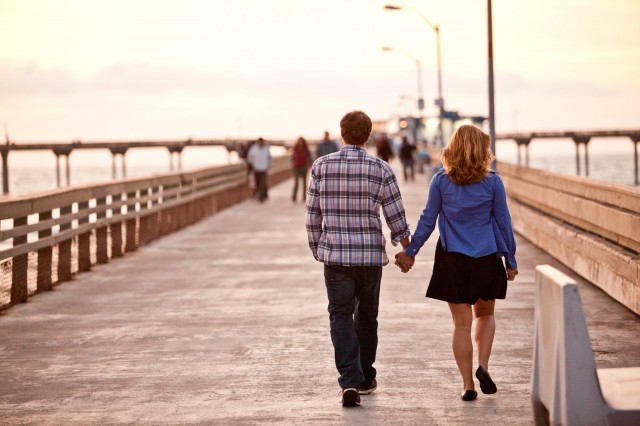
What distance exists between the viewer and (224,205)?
33.0m

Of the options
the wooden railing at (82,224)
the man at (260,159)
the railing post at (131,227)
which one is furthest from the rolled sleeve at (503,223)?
the man at (260,159)

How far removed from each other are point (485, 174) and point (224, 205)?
84.0ft

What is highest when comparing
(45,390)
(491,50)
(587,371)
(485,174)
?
(491,50)

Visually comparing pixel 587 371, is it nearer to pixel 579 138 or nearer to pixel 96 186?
pixel 96 186

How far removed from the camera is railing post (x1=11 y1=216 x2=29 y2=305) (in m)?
13.0

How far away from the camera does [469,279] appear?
7.68m

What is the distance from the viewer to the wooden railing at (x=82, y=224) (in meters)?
13.0

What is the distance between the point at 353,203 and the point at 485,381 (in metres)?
1.42

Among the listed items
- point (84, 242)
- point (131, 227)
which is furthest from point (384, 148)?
point (84, 242)

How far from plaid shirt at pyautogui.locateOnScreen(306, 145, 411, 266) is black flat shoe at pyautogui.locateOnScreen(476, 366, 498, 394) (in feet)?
3.05

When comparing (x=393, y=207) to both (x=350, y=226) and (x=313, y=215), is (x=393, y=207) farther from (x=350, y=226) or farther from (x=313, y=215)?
(x=313, y=215)

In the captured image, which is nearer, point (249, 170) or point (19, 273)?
point (19, 273)

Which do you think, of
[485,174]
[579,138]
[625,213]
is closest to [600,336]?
[625,213]

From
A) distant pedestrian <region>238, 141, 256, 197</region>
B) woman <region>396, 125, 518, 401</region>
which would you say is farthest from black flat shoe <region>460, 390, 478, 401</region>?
distant pedestrian <region>238, 141, 256, 197</region>
